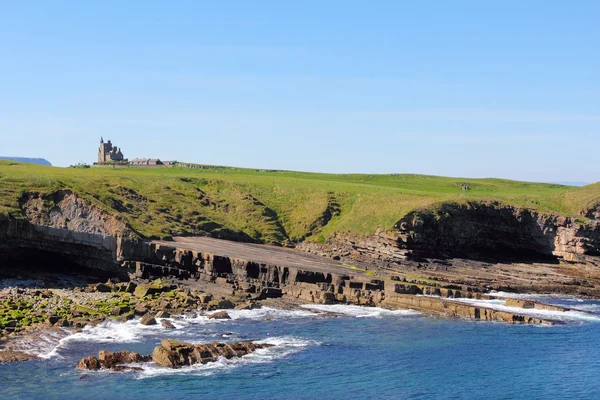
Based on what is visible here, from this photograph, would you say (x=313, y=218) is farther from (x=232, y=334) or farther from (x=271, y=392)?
(x=271, y=392)

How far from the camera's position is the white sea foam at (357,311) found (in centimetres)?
6975

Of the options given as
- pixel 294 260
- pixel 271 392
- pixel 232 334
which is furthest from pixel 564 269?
pixel 271 392

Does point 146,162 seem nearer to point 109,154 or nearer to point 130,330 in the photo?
point 109,154

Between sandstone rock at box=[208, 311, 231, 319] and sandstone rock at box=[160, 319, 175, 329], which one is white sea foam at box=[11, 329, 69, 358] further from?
sandstone rock at box=[208, 311, 231, 319]

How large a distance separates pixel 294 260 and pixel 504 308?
1163 inches

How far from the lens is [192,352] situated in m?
50.7

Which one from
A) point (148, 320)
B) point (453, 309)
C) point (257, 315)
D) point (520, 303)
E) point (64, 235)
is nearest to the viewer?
point (148, 320)

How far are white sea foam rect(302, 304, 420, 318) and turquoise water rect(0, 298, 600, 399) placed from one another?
2.78 feet

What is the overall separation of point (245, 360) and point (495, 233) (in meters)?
68.0

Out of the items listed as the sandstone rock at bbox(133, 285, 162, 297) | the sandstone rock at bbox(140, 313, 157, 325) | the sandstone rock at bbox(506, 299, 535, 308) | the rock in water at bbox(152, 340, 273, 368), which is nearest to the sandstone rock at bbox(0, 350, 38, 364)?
the rock in water at bbox(152, 340, 273, 368)

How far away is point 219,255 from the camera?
85688mm

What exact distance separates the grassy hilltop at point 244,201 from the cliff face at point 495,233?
111 inches

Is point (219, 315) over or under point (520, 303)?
under

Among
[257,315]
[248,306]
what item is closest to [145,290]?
[248,306]
